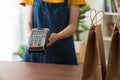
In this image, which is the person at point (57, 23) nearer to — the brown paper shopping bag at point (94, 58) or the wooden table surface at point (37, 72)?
the wooden table surface at point (37, 72)

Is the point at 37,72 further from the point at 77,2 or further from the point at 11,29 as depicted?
the point at 11,29

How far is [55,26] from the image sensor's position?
1437mm

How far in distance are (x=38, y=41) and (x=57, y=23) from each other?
1.07 feet

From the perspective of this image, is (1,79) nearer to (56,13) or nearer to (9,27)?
(56,13)

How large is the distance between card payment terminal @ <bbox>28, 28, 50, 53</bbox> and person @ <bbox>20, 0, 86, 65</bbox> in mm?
214

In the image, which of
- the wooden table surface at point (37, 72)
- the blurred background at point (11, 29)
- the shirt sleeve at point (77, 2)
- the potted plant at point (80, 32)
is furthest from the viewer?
the potted plant at point (80, 32)

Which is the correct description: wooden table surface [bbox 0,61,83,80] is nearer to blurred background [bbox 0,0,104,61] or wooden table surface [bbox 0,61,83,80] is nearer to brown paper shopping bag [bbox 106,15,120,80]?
brown paper shopping bag [bbox 106,15,120,80]

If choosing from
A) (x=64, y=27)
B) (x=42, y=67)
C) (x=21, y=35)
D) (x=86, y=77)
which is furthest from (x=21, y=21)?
(x=86, y=77)

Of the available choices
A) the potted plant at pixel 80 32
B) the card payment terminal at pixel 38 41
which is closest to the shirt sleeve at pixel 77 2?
the card payment terminal at pixel 38 41

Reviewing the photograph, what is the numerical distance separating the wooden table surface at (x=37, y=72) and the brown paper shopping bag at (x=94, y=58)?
17cm

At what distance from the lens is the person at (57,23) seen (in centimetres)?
140

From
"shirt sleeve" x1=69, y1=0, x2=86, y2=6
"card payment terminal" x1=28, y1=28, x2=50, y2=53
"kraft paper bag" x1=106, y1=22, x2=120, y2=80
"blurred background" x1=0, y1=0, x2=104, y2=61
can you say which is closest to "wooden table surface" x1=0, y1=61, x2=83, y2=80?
"card payment terminal" x1=28, y1=28, x2=50, y2=53

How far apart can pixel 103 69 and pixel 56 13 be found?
25.2 inches

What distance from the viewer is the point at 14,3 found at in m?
2.84
